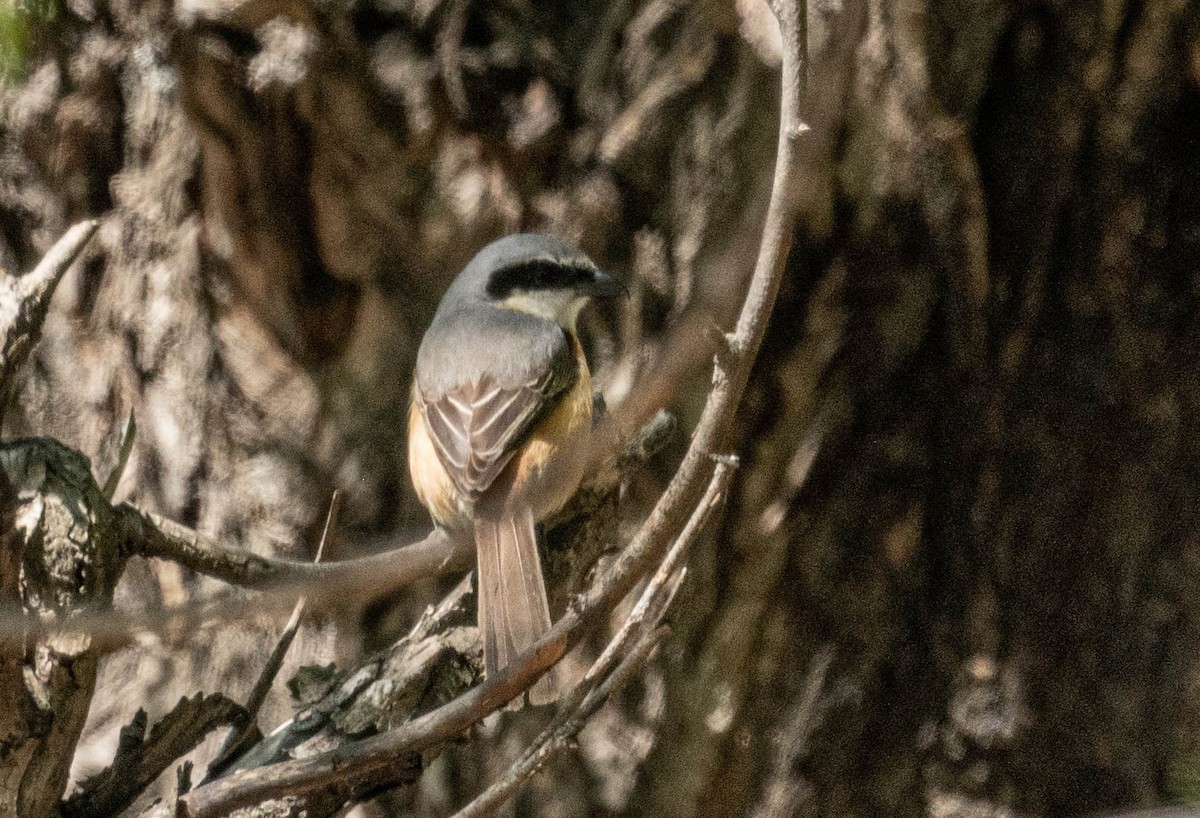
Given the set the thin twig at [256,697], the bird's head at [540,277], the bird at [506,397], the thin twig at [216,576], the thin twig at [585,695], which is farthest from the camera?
the bird's head at [540,277]

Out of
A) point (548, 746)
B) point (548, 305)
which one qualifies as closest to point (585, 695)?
point (548, 746)

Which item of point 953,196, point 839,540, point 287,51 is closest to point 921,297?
point 953,196

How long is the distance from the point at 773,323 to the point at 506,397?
71 cm

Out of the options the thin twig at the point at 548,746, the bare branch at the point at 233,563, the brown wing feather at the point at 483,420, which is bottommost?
the brown wing feather at the point at 483,420

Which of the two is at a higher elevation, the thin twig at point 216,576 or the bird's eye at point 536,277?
the thin twig at point 216,576

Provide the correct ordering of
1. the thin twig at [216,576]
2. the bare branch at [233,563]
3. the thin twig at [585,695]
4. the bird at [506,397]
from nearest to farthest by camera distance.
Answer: the thin twig at [216,576], the thin twig at [585,695], the bare branch at [233,563], the bird at [506,397]

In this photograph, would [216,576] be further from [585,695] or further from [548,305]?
[548,305]

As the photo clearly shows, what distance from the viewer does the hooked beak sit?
3324 millimetres

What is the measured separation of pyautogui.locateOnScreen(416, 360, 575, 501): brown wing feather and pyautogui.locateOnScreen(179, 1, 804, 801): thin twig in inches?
42.3

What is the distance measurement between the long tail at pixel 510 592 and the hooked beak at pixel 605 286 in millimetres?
590

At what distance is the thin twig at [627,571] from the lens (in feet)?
6.71

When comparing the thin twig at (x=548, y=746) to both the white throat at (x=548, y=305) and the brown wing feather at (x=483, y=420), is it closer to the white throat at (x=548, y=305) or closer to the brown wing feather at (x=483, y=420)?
the brown wing feather at (x=483, y=420)

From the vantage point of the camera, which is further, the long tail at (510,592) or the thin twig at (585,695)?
the long tail at (510,592)

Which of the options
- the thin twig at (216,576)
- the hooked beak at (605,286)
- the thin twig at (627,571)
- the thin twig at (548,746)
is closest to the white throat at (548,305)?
the hooked beak at (605,286)
